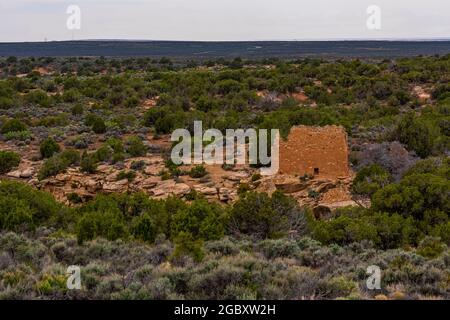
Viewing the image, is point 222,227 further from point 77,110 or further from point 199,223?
point 77,110

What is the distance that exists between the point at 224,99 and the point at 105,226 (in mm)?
18024

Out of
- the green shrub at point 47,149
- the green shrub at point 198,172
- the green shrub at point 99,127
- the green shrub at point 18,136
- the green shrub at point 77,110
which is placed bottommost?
the green shrub at point 198,172

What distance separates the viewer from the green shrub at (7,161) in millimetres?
15992

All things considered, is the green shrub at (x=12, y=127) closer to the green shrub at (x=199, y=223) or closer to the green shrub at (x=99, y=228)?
the green shrub at (x=99, y=228)

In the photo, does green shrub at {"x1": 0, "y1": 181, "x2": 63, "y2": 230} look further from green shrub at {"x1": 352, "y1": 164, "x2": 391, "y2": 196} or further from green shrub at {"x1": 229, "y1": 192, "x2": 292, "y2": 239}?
green shrub at {"x1": 352, "y1": 164, "x2": 391, "y2": 196}

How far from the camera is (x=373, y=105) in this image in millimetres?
26234

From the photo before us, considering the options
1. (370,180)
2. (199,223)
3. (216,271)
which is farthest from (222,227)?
(370,180)

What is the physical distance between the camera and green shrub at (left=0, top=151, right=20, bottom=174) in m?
16.0

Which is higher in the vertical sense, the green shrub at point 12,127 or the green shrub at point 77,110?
the green shrub at point 77,110

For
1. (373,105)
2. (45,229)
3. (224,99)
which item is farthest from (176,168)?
(373,105)

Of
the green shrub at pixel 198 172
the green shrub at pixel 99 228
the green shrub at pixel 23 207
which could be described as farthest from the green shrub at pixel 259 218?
the green shrub at pixel 198 172

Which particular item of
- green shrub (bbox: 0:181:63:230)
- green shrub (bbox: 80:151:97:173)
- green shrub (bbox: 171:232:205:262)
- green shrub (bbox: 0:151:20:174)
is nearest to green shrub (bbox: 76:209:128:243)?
green shrub (bbox: 0:181:63:230)

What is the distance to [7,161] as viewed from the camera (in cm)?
1609
